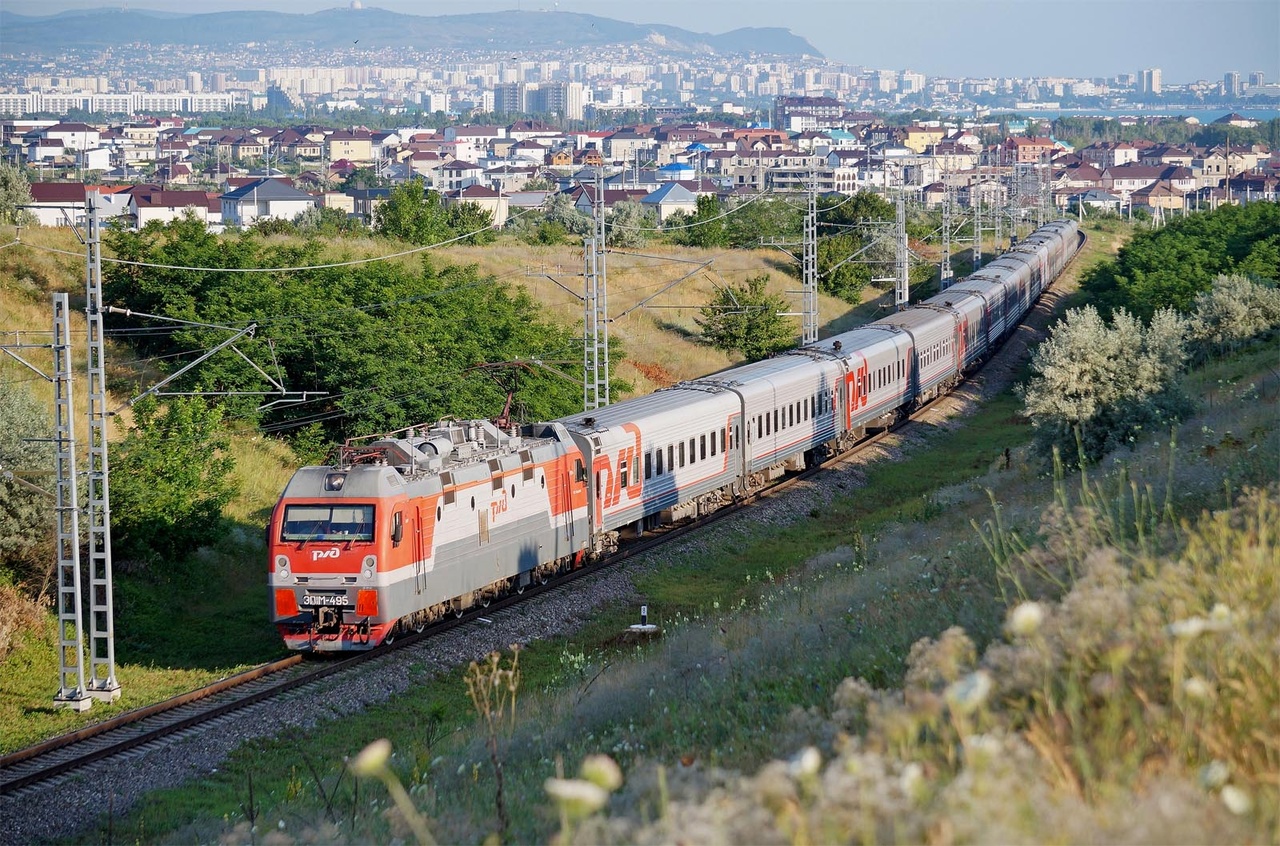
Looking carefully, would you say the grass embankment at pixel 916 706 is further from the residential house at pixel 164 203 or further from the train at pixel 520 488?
the residential house at pixel 164 203

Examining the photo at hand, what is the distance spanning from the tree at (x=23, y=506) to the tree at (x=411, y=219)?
138 feet

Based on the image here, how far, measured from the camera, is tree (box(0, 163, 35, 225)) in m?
61.5

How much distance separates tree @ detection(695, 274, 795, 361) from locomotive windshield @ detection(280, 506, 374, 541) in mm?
37778

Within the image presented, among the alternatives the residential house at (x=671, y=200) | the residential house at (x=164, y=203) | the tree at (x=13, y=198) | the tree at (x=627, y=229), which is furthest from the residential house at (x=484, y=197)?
the tree at (x=13, y=198)

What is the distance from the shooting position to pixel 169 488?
26.8 meters

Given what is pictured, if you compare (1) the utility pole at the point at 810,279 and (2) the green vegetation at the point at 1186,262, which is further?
(2) the green vegetation at the point at 1186,262

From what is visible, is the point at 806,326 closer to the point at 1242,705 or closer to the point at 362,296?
the point at 362,296

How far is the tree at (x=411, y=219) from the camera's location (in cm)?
6794

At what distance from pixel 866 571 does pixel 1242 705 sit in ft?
44.0

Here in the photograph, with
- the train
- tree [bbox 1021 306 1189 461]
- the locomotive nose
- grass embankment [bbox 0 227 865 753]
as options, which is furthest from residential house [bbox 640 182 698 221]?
the locomotive nose

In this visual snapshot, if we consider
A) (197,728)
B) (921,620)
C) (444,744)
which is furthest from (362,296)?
(921,620)

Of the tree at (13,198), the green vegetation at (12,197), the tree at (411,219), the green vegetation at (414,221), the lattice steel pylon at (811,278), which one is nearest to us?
the lattice steel pylon at (811,278)

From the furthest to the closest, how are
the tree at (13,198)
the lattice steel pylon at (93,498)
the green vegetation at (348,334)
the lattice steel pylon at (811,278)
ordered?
1. the tree at (13,198)
2. the lattice steel pylon at (811,278)
3. the green vegetation at (348,334)
4. the lattice steel pylon at (93,498)

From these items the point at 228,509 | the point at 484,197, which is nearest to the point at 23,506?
the point at 228,509
